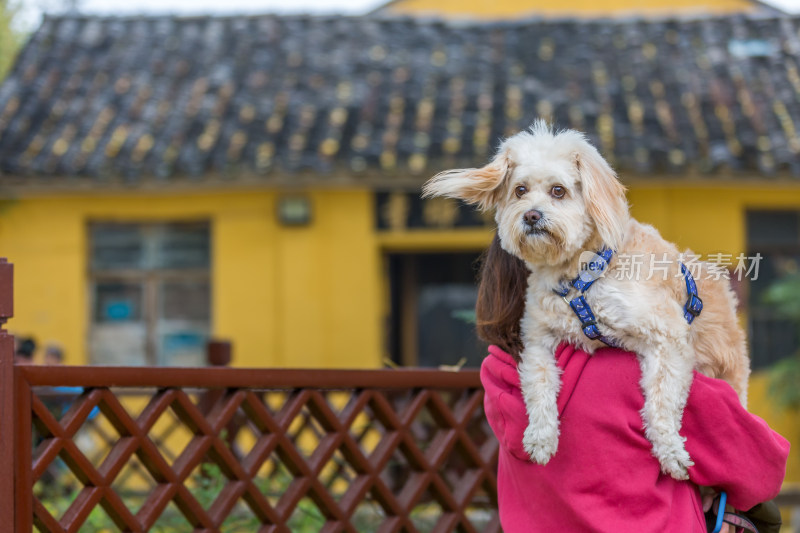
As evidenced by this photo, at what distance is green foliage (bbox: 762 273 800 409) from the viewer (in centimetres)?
808

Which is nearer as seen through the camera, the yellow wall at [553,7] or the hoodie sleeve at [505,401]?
the hoodie sleeve at [505,401]

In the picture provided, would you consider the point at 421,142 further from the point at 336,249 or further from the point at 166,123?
the point at 166,123

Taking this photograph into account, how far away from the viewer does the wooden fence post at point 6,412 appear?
268 cm

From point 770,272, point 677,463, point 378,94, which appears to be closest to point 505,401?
point 677,463

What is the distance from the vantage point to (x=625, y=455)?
7.51ft

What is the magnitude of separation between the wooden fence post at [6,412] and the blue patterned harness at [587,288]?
148 cm

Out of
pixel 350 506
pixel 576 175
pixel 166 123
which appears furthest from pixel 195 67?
pixel 576 175

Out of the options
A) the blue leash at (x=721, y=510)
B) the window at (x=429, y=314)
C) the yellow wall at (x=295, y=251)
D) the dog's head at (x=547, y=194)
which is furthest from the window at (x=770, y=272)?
the dog's head at (x=547, y=194)

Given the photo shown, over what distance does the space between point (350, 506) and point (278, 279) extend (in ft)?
17.7

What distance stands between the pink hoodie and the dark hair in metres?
0.14

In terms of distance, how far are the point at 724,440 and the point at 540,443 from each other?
1.42ft

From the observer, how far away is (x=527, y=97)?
8.70 meters

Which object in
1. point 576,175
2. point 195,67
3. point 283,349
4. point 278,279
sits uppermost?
point 195,67

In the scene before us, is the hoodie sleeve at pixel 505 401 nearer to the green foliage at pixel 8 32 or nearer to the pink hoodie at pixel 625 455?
the pink hoodie at pixel 625 455
